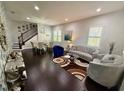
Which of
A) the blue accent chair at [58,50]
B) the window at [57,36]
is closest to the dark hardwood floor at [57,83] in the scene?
the blue accent chair at [58,50]

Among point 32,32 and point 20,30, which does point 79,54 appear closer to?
point 32,32

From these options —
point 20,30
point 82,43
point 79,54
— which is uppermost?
point 20,30

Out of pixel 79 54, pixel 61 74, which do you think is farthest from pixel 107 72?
pixel 79 54

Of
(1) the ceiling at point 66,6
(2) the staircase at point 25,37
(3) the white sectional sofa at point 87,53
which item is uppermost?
(1) the ceiling at point 66,6

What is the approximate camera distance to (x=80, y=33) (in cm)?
549

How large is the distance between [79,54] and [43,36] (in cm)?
537

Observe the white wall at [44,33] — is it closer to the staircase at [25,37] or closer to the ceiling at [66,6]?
the staircase at [25,37]

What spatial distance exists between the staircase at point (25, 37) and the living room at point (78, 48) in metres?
0.09

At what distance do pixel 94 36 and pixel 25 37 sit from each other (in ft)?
21.3

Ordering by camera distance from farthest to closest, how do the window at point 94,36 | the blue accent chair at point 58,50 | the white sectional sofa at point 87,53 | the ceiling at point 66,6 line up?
the blue accent chair at point 58,50 → the window at point 94,36 → the white sectional sofa at point 87,53 → the ceiling at point 66,6

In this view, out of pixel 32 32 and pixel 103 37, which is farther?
pixel 32 32

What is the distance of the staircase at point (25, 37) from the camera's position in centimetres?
692

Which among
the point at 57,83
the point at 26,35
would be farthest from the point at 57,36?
the point at 57,83

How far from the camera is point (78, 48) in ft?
16.3
